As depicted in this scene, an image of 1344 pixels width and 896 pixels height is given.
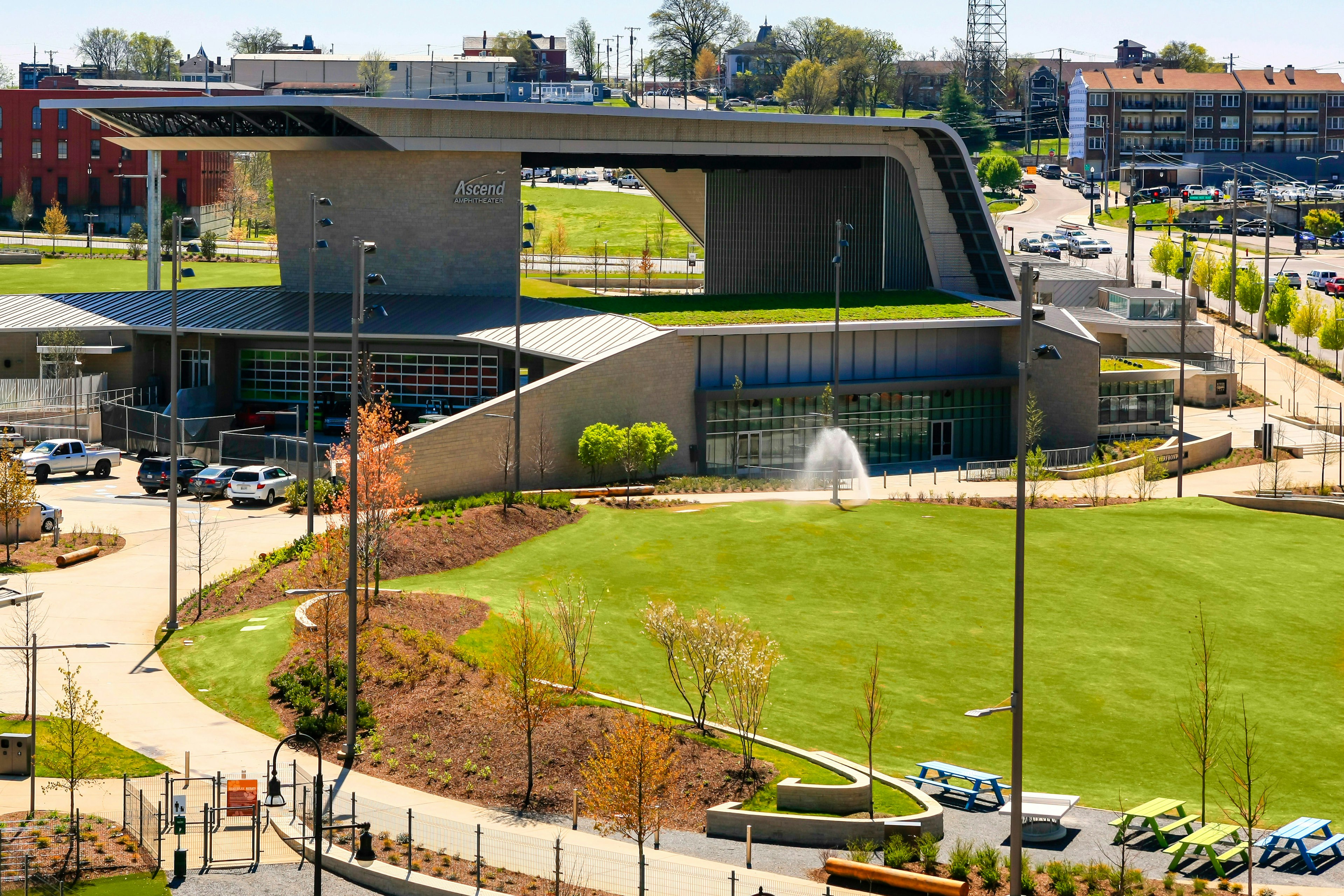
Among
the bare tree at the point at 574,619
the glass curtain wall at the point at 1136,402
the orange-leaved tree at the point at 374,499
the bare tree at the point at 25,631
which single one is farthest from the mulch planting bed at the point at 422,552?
the glass curtain wall at the point at 1136,402

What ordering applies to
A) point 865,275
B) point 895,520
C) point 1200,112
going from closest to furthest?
point 895,520 < point 865,275 < point 1200,112

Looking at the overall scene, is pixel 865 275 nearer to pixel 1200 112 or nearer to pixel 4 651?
pixel 4 651

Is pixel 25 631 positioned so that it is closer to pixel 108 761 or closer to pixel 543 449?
pixel 108 761

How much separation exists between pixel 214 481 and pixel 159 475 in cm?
241

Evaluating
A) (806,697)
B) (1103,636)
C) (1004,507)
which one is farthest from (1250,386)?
(806,697)

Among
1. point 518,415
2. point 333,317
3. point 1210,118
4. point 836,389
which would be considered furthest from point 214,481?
point 1210,118

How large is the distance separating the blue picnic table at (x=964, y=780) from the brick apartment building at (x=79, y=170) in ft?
389

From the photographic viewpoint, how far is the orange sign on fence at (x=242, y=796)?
3228 centimetres

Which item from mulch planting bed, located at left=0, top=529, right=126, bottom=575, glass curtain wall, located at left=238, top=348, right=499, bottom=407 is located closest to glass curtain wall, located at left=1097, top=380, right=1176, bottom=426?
glass curtain wall, located at left=238, top=348, right=499, bottom=407

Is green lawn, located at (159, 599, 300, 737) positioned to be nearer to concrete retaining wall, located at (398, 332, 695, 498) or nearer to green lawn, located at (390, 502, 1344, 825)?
green lawn, located at (390, 502, 1344, 825)

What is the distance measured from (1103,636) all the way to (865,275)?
142 ft

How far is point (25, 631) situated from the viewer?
132 feet

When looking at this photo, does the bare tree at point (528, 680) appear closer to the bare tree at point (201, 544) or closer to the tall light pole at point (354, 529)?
the tall light pole at point (354, 529)

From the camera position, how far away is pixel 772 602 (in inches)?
1902
